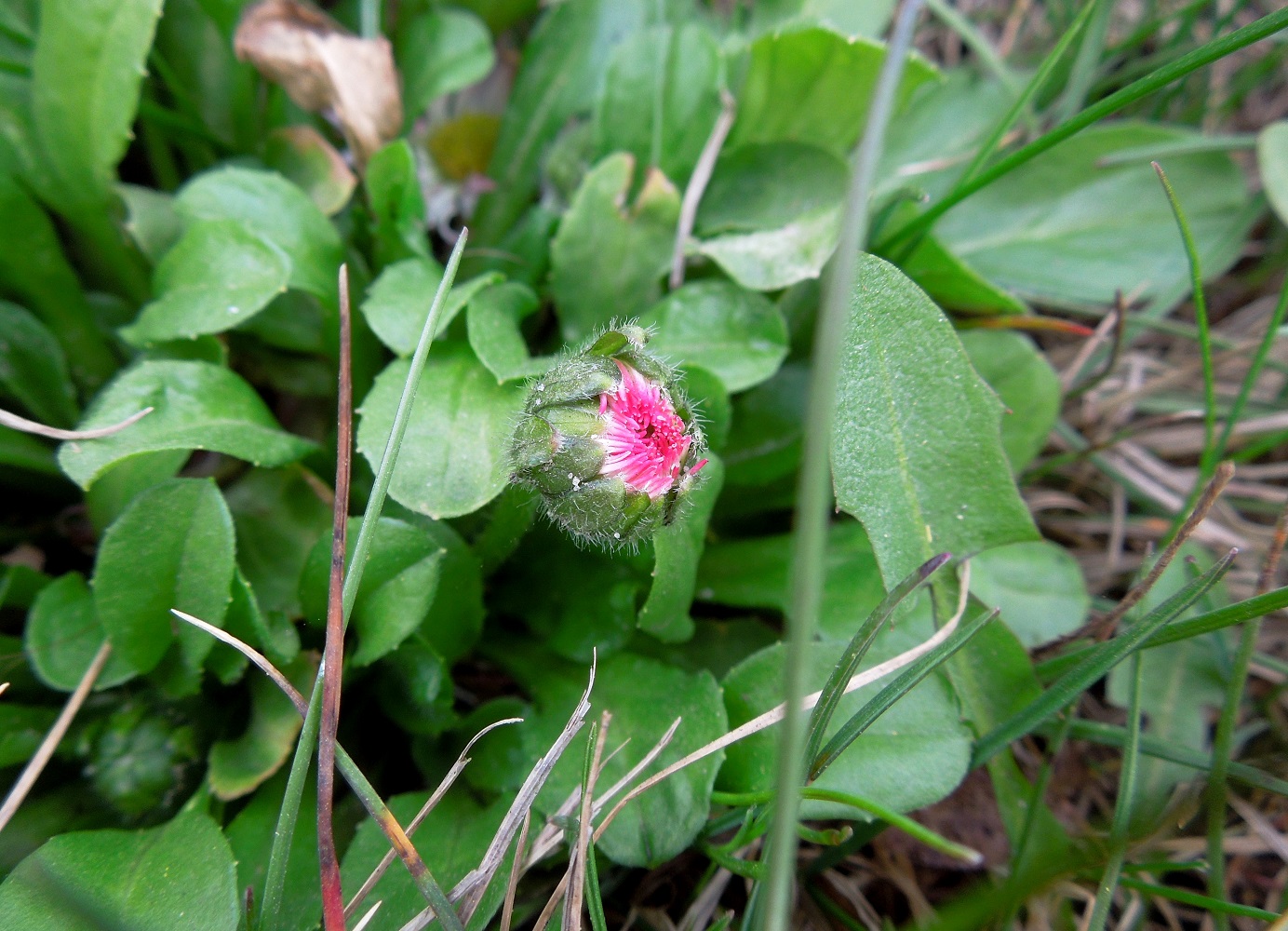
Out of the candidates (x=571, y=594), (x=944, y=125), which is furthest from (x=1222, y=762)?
(x=944, y=125)

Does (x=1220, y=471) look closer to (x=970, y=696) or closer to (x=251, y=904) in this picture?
(x=970, y=696)

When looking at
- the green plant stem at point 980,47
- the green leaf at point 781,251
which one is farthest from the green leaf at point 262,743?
the green plant stem at point 980,47

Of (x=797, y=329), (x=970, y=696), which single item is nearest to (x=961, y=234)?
(x=797, y=329)

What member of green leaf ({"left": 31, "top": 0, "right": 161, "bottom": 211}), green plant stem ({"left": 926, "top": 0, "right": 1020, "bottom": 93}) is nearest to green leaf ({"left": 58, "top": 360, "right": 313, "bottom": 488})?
green leaf ({"left": 31, "top": 0, "right": 161, "bottom": 211})

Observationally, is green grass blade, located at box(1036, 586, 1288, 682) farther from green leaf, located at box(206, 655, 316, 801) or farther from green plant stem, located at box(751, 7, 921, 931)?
green leaf, located at box(206, 655, 316, 801)

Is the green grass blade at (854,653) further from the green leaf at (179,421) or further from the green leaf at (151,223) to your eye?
the green leaf at (151,223)

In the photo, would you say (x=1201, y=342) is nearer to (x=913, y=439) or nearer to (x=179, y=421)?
(x=913, y=439)
